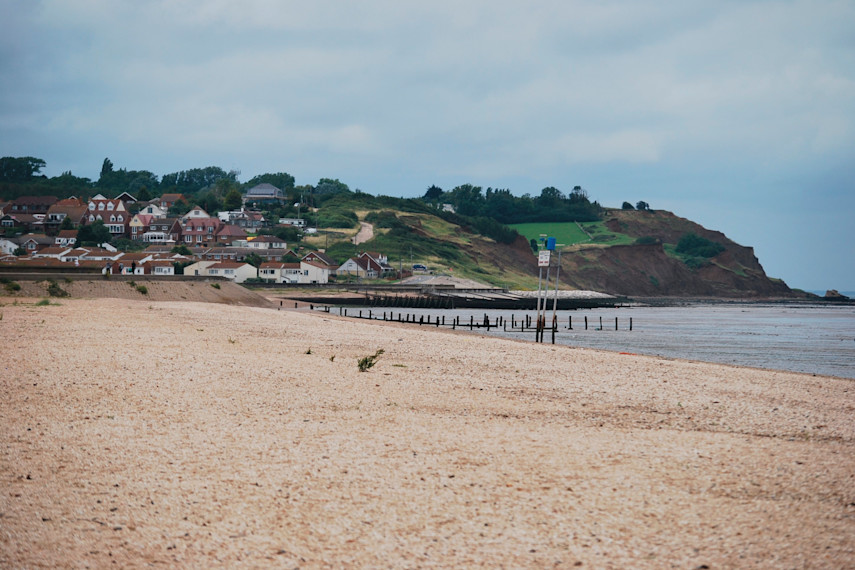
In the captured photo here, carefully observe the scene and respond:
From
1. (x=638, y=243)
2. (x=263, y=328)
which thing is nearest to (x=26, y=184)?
(x=638, y=243)

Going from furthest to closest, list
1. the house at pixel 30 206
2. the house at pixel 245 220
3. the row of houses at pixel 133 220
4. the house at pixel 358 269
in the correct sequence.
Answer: the house at pixel 30 206 < the house at pixel 245 220 < the row of houses at pixel 133 220 < the house at pixel 358 269

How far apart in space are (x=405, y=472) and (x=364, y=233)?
14359 centimetres

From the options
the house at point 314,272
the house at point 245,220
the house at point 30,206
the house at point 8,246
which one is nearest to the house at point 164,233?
the house at point 245,220

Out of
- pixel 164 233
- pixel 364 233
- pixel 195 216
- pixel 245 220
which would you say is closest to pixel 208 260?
pixel 164 233

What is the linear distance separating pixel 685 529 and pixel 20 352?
1430 centimetres

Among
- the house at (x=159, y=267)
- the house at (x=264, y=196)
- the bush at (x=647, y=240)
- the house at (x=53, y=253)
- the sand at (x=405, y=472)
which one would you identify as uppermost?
the house at (x=264, y=196)

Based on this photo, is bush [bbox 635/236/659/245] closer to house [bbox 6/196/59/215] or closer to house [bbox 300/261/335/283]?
house [bbox 300/261/335/283]

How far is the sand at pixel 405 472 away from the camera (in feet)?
19.3

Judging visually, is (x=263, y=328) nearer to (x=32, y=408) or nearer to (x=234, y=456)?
(x=32, y=408)

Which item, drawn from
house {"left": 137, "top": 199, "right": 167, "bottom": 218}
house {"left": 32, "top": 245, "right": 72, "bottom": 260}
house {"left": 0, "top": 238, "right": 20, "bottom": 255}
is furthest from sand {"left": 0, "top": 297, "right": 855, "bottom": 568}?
house {"left": 137, "top": 199, "right": 167, "bottom": 218}

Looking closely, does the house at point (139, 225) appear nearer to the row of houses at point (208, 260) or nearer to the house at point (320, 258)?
the row of houses at point (208, 260)

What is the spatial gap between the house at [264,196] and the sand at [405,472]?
558 feet

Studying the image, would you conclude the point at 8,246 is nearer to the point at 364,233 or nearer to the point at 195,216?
the point at 195,216

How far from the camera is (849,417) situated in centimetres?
1192
